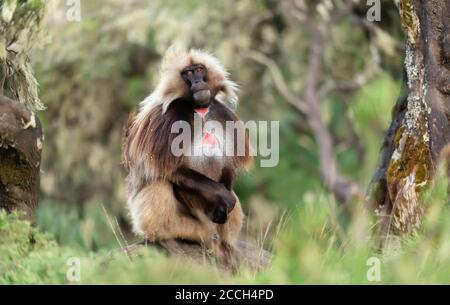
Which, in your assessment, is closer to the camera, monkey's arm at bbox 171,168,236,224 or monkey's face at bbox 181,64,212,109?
monkey's arm at bbox 171,168,236,224

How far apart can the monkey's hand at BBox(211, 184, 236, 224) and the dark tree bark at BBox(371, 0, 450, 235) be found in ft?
4.07

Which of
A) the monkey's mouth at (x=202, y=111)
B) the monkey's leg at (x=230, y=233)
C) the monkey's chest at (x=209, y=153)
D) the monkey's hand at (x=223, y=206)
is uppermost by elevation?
the monkey's mouth at (x=202, y=111)

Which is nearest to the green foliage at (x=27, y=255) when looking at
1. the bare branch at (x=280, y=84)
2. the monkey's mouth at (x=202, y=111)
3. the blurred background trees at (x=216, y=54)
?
the monkey's mouth at (x=202, y=111)

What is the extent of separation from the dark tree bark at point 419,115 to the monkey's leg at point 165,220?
1489 millimetres

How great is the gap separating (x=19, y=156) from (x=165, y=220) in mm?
1362

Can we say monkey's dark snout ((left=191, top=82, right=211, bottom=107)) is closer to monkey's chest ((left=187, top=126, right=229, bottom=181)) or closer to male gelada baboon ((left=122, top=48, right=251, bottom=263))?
male gelada baboon ((left=122, top=48, right=251, bottom=263))

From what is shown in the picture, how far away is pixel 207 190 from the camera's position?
26.4 feet

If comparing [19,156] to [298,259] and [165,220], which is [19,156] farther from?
[298,259]

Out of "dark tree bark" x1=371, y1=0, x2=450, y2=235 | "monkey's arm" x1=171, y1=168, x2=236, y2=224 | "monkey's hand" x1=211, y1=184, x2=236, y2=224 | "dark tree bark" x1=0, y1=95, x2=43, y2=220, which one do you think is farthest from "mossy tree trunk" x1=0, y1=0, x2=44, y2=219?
"dark tree bark" x1=371, y1=0, x2=450, y2=235

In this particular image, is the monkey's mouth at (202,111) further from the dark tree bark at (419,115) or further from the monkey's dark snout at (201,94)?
the dark tree bark at (419,115)

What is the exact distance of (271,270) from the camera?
600 cm

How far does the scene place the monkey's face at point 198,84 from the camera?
820 centimetres

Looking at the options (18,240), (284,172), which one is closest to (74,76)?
(284,172)

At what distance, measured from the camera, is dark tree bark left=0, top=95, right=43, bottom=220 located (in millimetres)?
7324
